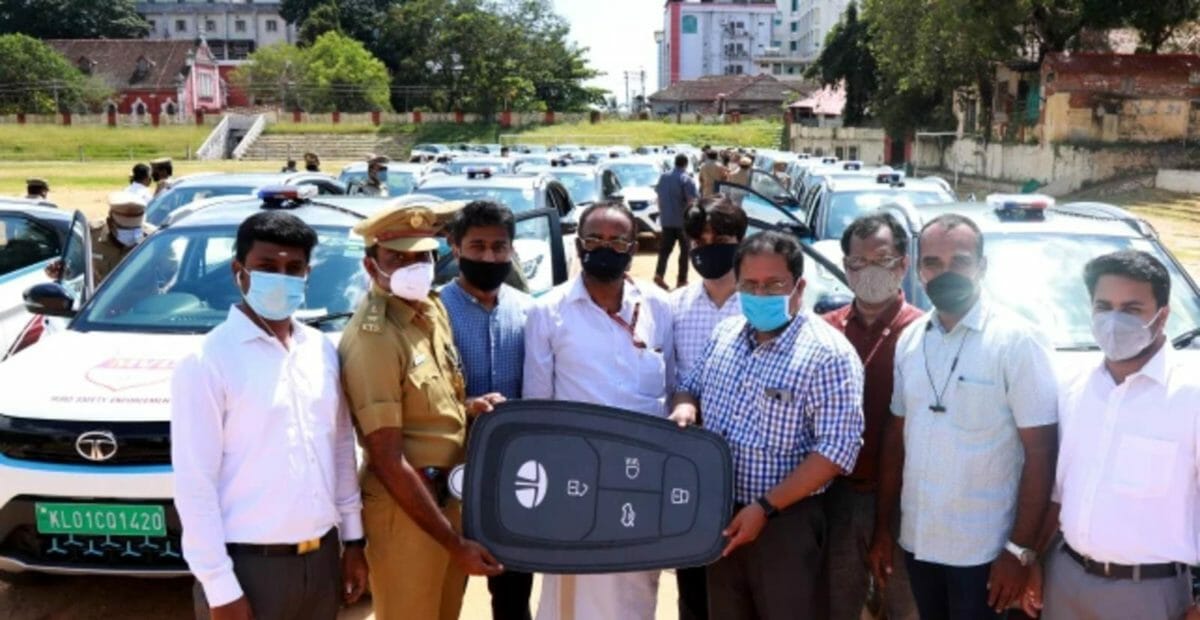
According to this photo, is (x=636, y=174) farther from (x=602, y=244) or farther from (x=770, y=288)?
(x=770, y=288)

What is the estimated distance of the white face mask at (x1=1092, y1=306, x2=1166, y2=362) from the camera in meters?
2.76

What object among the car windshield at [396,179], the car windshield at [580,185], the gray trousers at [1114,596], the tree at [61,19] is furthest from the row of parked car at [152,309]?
the tree at [61,19]

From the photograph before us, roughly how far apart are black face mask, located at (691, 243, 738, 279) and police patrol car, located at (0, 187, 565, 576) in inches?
80.6

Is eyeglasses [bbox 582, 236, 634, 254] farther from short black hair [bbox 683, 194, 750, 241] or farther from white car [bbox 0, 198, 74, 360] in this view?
white car [bbox 0, 198, 74, 360]

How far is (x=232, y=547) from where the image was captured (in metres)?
2.72

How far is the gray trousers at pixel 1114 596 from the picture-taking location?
278 cm

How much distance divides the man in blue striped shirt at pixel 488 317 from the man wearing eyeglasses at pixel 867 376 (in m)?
1.06

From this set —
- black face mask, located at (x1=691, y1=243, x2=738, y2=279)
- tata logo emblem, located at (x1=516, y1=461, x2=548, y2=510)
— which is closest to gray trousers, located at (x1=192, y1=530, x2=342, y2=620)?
tata logo emblem, located at (x1=516, y1=461, x2=548, y2=510)

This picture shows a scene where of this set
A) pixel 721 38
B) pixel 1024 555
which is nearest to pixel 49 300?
pixel 1024 555

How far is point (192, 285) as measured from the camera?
5504mm

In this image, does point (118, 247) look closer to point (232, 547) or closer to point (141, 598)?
point (141, 598)

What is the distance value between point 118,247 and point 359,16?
295 feet

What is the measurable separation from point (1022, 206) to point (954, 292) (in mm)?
2947

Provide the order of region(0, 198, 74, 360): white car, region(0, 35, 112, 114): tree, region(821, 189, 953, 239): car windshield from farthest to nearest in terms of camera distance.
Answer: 1. region(0, 35, 112, 114): tree
2. region(821, 189, 953, 239): car windshield
3. region(0, 198, 74, 360): white car
